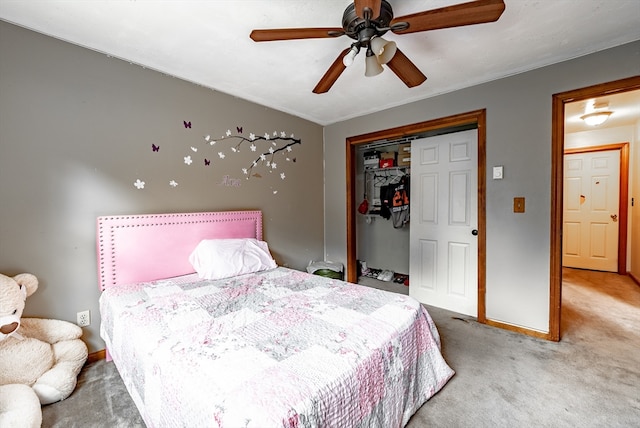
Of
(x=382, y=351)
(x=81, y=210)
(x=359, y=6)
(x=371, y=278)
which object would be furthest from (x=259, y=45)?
(x=371, y=278)

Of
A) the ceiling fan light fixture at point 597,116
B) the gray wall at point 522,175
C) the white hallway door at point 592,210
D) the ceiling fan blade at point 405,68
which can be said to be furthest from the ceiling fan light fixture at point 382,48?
the white hallway door at point 592,210

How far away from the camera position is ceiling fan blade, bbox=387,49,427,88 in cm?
164

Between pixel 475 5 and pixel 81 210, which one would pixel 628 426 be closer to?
pixel 475 5

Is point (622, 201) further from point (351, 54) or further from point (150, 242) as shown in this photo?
point (150, 242)

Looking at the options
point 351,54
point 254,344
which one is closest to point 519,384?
point 254,344

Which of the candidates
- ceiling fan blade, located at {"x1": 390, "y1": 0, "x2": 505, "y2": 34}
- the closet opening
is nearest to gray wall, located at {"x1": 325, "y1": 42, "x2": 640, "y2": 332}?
the closet opening

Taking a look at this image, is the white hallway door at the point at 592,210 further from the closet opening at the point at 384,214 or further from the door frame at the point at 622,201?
the closet opening at the point at 384,214

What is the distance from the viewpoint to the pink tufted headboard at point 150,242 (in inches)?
77.7

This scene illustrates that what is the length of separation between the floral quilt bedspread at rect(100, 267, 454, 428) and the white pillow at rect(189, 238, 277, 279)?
32cm

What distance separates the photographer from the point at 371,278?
417 cm

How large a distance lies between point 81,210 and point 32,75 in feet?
2.99

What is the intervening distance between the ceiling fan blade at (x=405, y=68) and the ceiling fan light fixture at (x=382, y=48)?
118 millimetres

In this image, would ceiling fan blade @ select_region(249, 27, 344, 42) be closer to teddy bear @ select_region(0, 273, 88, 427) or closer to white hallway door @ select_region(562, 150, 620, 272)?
teddy bear @ select_region(0, 273, 88, 427)

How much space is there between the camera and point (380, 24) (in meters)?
1.43
